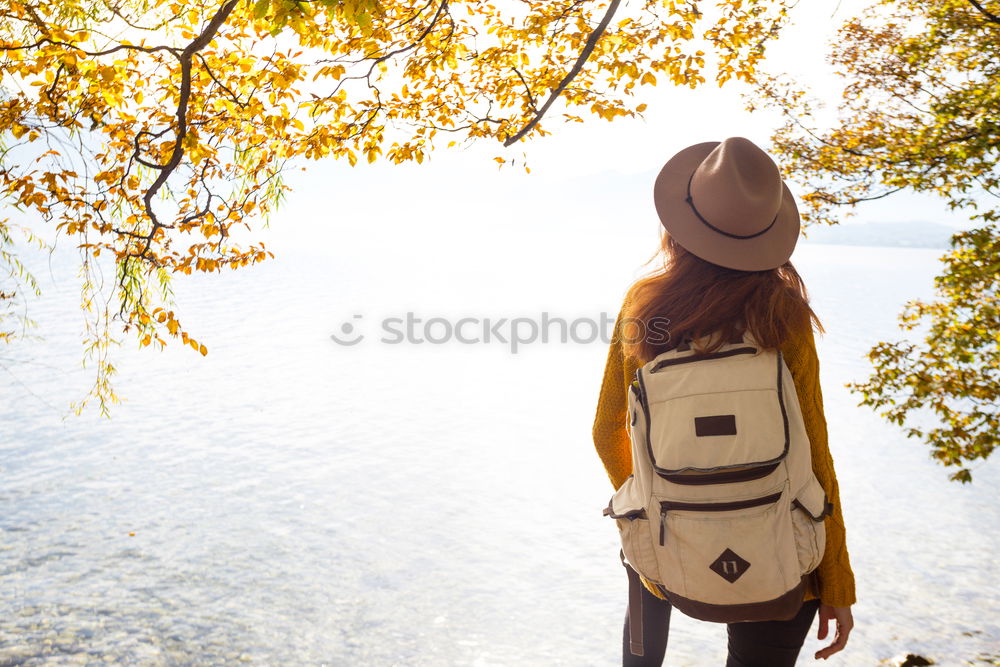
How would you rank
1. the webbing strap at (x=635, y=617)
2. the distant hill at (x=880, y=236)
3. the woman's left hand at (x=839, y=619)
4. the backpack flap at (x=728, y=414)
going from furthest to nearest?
the distant hill at (x=880, y=236) < the webbing strap at (x=635, y=617) < the woman's left hand at (x=839, y=619) < the backpack flap at (x=728, y=414)

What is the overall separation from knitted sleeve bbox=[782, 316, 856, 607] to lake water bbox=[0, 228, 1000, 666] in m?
4.68

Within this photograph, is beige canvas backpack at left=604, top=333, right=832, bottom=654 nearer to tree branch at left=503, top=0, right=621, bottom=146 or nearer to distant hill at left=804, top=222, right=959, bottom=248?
tree branch at left=503, top=0, right=621, bottom=146

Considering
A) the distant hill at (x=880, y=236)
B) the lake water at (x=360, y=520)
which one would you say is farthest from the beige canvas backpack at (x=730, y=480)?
the distant hill at (x=880, y=236)

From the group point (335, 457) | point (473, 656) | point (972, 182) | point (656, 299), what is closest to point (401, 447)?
point (335, 457)

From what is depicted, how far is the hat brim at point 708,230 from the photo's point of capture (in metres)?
1.36

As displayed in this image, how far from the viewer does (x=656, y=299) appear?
1.40 metres

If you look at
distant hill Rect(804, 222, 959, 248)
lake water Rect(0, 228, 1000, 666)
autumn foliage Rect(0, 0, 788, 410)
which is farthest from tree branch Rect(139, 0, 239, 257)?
distant hill Rect(804, 222, 959, 248)

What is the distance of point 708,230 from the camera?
4.56 feet

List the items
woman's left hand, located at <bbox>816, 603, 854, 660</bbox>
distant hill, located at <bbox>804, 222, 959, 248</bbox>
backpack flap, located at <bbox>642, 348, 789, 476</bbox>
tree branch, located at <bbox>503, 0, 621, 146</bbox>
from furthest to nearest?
distant hill, located at <bbox>804, 222, 959, 248</bbox> → tree branch, located at <bbox>503, 0, 621, 146</bbox> → woman's left hand, located at <bbox>816, 603, 854, 660</bbox> → backpack flap, located at <bbox>642, 348, 789, 476</bbox>

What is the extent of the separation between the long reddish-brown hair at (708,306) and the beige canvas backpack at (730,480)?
0.10 feet

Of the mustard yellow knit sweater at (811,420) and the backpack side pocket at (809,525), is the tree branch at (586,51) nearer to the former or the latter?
the mustard yellow knit sweater at (811,420)

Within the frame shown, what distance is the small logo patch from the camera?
1318 millimetres

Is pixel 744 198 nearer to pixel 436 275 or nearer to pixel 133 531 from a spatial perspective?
pixel 133 531

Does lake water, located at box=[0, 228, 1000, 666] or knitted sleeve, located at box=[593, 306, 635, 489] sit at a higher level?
knitted sleeve, located at box=[593, 306, 635, 489]
